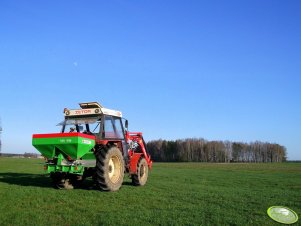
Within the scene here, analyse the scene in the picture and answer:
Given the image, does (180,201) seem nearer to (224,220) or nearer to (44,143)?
(224,220)

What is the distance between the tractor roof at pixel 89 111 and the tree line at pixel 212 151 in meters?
121

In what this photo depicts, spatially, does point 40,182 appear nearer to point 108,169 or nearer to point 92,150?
point 92,150

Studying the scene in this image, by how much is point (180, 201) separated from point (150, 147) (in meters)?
135

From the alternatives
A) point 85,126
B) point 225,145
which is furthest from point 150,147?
point 85,126

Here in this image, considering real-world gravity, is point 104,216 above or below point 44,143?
below

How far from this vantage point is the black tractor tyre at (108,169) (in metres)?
11.8

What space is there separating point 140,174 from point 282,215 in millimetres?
7595

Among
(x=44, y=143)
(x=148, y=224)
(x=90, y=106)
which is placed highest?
(x=90, y=106)

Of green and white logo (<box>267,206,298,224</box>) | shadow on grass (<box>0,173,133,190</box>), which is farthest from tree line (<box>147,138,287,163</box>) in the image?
green and white logo (<box>267,206,298,224</box>)

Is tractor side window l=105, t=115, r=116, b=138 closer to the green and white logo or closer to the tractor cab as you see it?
the tractor cab

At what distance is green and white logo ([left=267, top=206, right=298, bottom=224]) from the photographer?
26.2 feet

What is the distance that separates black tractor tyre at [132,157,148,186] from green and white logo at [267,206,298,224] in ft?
21.6

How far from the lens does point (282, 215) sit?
8516mm

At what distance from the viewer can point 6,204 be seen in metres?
9.35
